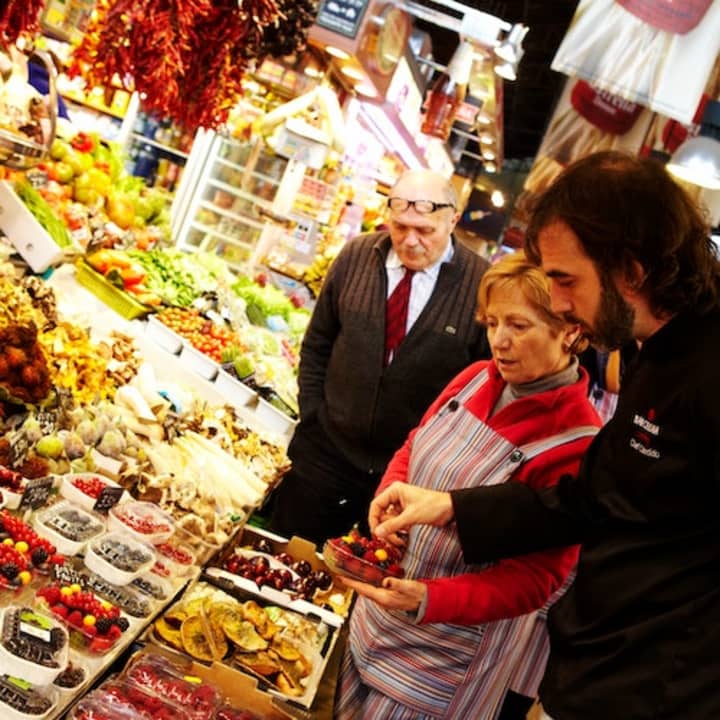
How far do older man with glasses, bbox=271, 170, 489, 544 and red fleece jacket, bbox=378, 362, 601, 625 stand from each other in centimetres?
148

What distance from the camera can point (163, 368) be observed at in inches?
206

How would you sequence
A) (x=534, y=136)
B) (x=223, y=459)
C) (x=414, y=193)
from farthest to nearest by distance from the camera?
(x=534, y=136) < (x=223, y=459) < (x=414, y=193)

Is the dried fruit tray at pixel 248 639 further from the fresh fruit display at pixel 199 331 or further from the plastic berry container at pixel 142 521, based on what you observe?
the fresh fruit display at pixel 199 331

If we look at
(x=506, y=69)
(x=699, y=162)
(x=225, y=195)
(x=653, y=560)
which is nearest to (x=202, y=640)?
(x=653, y=560)

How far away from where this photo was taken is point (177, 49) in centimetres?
391

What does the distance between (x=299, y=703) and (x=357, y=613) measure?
0.36 m

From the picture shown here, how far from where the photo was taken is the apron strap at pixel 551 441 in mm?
2387

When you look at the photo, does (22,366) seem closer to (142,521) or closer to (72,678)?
(142,521)

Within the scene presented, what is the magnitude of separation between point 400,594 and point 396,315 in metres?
1.88

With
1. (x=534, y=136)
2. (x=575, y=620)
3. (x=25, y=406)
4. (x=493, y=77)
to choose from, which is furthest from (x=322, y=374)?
(x=534, y=136)

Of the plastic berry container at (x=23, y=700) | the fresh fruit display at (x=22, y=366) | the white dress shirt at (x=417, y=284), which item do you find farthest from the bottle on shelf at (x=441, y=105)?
the plastic berry container at (x=23, y=700)

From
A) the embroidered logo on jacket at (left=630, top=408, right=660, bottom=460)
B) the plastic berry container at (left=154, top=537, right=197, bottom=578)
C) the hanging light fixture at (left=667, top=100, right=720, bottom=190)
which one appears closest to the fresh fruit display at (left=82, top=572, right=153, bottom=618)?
the plastic berry container at (left=154, top=537, right=197, bottom=578)

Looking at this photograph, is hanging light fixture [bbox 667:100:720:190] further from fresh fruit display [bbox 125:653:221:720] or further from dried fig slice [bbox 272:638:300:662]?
Result: fresh fruit display [bbox 125:653:221:720]

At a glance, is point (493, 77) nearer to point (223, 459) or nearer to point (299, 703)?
point (223, 459)
